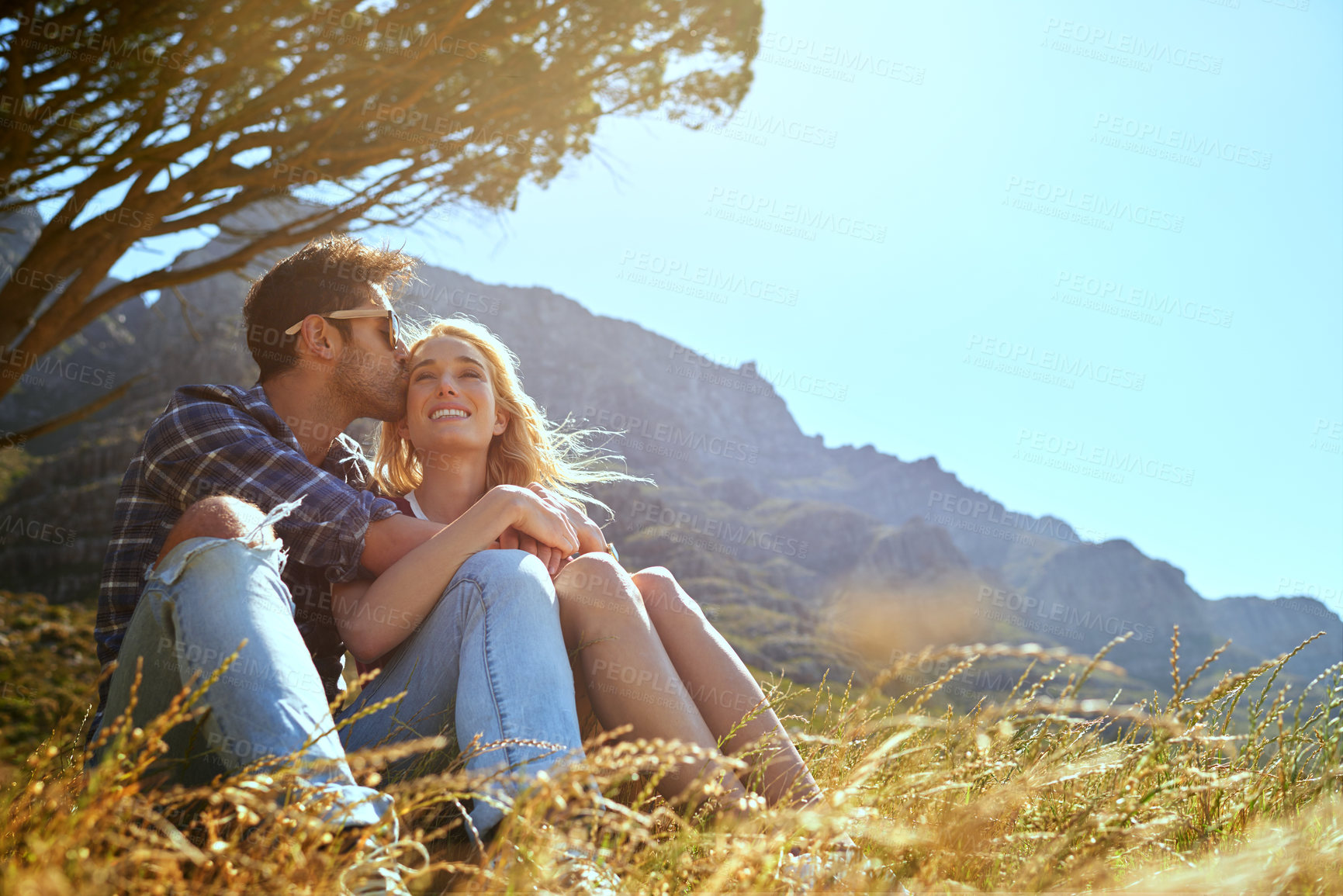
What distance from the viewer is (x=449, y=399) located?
3.84 meters

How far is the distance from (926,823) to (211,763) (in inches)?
80.9

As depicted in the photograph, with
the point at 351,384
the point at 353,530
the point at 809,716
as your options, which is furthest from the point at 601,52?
the point at 809,716

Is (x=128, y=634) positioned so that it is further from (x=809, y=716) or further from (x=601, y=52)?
(x=601, y=52)

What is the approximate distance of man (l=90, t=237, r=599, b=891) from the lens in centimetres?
188

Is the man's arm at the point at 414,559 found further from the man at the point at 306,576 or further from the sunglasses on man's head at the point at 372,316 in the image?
the sunglasses on man's head at the point at 372,316

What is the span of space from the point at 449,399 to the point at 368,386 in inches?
15.5

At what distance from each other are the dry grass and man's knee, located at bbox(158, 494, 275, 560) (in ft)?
1.57

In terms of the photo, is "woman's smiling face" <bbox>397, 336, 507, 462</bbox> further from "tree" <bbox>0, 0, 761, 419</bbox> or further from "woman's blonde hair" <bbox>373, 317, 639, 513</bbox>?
"tree" <bbox>0, 0, 761, 419</bbox>

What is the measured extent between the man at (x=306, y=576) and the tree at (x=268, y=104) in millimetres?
3510

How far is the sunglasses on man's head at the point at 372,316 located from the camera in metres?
3.63
